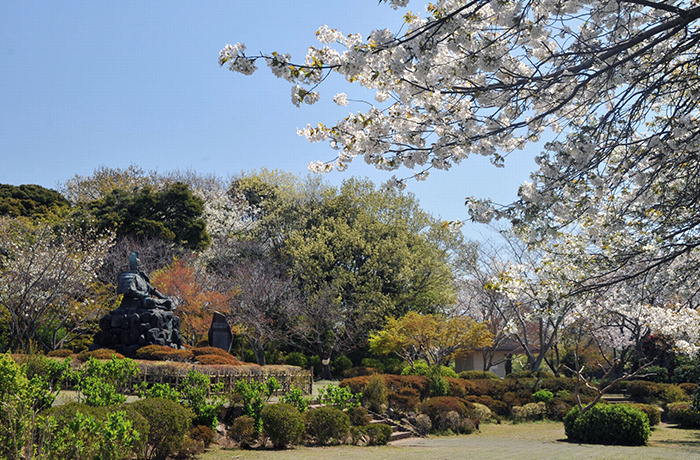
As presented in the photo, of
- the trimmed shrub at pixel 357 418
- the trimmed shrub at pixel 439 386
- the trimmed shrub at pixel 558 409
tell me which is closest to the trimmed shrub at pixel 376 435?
the trimmed shrub at pixel 357 418

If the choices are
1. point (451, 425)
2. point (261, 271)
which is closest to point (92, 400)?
point (451, 425)

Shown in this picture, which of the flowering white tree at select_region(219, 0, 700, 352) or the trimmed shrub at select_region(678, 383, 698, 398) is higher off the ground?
Answer: the flowering white tree at select_region(219, 0, 700, 352)

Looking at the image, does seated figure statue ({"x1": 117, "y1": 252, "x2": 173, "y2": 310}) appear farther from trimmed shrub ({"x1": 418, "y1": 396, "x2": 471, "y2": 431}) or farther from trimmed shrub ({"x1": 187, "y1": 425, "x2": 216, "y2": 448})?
trimmed shrub ({"x1": 418, "y1": 396, "x2": 471, "y2": 431})

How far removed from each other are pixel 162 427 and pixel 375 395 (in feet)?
32.2

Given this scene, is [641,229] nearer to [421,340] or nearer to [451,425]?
[451,425]

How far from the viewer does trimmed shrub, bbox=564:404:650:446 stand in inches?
554

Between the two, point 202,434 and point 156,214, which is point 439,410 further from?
point 156,214

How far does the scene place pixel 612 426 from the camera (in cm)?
1423

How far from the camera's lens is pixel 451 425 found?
17.7 metres

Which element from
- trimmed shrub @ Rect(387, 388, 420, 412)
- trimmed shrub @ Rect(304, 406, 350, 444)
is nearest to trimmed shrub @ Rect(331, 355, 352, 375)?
trimmed shrub @ Rect(387, 388, 420, 412)

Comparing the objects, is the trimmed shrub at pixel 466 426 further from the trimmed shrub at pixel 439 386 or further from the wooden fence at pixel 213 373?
the wooden fence at pixel 213 373

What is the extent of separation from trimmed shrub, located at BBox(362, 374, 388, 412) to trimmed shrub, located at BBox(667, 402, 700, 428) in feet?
32.7

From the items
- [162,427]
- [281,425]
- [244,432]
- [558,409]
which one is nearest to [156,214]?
[244,432]

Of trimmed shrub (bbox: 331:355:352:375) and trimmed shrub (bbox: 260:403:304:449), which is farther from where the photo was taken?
trimmed shrub (bbox: 331:355:352:375)
